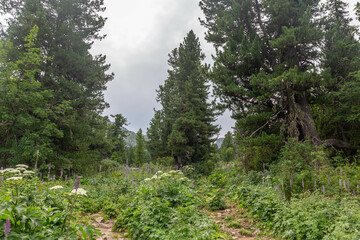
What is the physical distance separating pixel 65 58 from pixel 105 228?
11.8 metres

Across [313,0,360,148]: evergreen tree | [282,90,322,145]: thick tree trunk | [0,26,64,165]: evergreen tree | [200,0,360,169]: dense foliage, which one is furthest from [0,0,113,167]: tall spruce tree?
[313,0,360,148]: evergreen tree

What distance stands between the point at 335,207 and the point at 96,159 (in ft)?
48.1

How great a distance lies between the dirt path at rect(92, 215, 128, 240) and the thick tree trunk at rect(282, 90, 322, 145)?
936cm

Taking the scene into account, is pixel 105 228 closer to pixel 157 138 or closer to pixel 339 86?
→ pixel 339 86

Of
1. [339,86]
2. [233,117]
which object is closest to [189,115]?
[233,117]

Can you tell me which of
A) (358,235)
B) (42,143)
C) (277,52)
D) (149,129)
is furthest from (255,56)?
(149,129)

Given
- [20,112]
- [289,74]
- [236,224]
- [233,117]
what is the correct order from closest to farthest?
[236,224]
[289,74]
[20,112]
[233,117]

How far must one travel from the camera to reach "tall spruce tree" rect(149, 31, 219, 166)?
17797mm

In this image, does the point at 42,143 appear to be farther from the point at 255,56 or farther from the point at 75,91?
the point at 255,56

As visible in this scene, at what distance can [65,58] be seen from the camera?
12953mm

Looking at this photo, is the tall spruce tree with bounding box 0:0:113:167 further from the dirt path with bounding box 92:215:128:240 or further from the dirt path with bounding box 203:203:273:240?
the dirt path with bounding box 203:203:273:240

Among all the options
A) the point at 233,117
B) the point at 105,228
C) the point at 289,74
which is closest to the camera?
the point at 105,228

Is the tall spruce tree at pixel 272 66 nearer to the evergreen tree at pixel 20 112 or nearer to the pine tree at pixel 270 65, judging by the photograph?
the pine tree at pixel 270 65

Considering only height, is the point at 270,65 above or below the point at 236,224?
above
